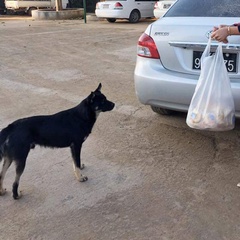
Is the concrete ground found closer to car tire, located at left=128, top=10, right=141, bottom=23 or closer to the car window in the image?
the car window

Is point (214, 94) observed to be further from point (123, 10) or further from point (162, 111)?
point (123, 10)

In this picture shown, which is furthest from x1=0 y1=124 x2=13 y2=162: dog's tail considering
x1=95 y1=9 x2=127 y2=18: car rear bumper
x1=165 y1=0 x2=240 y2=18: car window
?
x1=95 y1=9 x2=127 y2=18: car rear bumper

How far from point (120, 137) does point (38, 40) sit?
25.9 feet

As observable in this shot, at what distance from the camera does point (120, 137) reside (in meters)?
4.07

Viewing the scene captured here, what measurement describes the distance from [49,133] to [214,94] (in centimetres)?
141

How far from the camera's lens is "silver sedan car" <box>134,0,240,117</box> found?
10.8 ft

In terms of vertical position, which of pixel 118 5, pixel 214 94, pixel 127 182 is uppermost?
pixel 214 94

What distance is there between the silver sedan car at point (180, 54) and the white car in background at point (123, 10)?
12.6m

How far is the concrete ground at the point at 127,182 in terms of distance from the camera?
2572 mm

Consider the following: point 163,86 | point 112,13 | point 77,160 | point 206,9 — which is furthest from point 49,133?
point 112,13

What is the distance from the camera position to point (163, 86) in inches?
140

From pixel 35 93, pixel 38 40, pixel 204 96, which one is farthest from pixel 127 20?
pixel 204 96

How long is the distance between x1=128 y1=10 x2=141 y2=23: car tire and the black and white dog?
46.5 ft

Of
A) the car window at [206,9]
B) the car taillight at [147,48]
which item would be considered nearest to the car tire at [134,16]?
the car window at [206,9]
